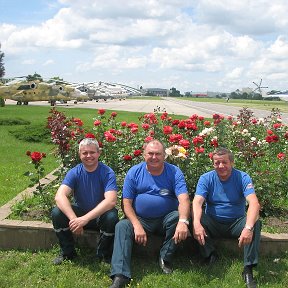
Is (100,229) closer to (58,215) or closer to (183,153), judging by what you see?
(58,215)

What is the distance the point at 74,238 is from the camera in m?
4.48

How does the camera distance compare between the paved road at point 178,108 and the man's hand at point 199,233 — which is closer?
the man's hand at point 199,233

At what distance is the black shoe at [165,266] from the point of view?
4.01 meters

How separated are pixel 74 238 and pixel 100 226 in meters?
0.46

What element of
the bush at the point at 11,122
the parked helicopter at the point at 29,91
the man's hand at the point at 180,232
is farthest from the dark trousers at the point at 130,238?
the parked helicopter at the point at 29,91

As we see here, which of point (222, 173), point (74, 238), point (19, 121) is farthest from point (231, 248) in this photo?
point (19, 121)

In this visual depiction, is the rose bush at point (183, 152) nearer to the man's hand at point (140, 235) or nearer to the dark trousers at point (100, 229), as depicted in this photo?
the dark trousers at point (100, 229)

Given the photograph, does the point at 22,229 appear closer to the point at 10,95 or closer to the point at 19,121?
the point at 19,121

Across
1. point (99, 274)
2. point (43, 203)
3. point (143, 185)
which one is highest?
point (143, 185)

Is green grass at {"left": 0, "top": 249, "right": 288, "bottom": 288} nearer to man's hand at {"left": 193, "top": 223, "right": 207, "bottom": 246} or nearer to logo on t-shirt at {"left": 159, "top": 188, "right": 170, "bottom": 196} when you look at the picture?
man's hand at {"left": 193, "top": 223, "right": 207, "bottom": 246}

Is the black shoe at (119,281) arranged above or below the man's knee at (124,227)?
below

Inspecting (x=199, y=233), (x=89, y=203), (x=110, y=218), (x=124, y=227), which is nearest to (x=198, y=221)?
(x=199, y=233)

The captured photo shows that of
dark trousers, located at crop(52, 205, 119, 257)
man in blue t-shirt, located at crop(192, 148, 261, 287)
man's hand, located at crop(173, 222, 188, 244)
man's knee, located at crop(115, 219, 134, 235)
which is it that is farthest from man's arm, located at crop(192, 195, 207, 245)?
dark trousers, located at crop(52, 205, 119, 257)

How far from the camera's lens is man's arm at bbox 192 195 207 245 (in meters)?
3.94
